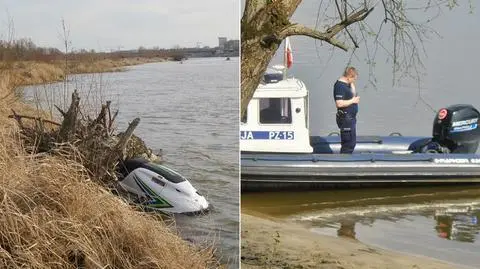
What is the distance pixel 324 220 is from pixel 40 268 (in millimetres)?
6723

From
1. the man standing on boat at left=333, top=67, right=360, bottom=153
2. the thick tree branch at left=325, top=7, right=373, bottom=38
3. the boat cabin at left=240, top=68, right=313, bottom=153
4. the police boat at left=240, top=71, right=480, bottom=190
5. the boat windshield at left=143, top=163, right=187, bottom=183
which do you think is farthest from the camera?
the boat cabin at left=240, top=68, right=313, bottom=153

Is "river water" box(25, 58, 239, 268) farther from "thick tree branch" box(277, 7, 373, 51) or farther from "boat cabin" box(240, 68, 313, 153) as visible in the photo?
"boat cabin" box(240, 68, 313, 153)

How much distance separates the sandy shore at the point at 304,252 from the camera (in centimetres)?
574

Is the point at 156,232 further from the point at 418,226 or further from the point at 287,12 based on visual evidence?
the point at 418,226

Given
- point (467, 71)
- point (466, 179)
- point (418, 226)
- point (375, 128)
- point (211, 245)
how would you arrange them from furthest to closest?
point (467, 71) → point (375, 128) → point (466, 179) → point (418, 226) → point (211, 245)

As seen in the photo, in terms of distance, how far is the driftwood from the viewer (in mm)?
3307

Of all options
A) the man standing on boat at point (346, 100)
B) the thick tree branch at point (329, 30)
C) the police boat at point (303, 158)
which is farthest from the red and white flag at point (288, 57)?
the thick tree branch at point (329, 30)

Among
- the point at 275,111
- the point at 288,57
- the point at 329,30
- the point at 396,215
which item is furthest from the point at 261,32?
the point at 288,57

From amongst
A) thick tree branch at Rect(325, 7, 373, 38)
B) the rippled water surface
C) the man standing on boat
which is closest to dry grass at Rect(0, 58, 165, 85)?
thick tree branch at Rect(325, 7, 373, 38)

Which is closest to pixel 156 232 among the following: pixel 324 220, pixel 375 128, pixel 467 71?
pixel 324 220

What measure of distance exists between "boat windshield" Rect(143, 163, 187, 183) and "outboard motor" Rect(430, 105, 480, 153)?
348 inches

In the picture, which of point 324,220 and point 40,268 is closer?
point 40,268

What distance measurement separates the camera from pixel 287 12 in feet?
13.8

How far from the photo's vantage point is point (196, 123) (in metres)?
3.37
